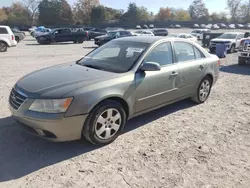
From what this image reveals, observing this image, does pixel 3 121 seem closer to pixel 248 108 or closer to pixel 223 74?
pixel 248 108

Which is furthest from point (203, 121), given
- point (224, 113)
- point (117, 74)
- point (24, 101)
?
point (24, 101)

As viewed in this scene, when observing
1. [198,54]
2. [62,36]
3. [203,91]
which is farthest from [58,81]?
[62,36]

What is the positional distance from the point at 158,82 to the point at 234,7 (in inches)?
4866

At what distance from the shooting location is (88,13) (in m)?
80.7

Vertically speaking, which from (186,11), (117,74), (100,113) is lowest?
(100,113)

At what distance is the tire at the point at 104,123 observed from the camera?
135 inches

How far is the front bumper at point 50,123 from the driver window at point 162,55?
1685 millimetres

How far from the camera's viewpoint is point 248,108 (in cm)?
553

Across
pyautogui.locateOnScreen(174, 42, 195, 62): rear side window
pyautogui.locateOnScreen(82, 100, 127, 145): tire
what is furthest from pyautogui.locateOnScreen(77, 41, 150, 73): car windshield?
pyautogui.locateOnScreen(174, 42, 195, 62): rear side window

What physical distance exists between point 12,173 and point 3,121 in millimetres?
1732

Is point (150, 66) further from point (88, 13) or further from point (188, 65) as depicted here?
point (88, 13)

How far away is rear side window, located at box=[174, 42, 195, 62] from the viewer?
189 inches

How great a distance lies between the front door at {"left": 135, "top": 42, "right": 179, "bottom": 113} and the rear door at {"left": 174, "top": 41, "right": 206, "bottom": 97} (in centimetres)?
21

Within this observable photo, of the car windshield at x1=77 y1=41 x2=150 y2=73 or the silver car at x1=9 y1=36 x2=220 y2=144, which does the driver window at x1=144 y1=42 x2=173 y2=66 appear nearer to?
the silver car at x1=9 y1=36 x2=220 y2=144
